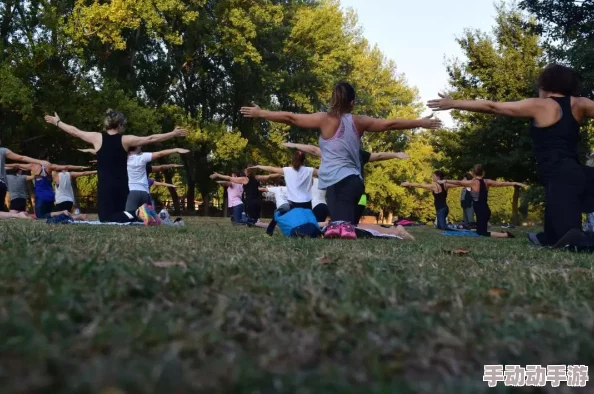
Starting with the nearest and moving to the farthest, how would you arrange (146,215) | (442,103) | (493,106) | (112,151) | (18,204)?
1. (493,106)
2. (442,103)
3. (112,151)
4. (146,215)
5. (18,204)

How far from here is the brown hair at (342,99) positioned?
9.09 meters

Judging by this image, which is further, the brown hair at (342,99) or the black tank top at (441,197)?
the black tank top at (441,197)

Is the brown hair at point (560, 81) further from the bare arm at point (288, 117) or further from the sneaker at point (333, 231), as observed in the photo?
the sneaker at point (333, 231)

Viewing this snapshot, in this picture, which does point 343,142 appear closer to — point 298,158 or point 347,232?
point 347,232

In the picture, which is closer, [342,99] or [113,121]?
[342,99]

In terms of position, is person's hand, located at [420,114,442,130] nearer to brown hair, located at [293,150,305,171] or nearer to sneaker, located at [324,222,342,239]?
sneaker, located at [324,222,342,239]

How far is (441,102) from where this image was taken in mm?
7586

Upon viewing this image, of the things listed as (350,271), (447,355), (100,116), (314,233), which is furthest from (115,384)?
Result: (100,116)

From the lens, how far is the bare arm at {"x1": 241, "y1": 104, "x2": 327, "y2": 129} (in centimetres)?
874

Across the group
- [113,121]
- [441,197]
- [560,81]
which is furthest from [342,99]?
[441,197]

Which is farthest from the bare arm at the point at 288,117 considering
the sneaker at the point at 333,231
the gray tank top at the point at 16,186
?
the gray tank top at the point at 16,186

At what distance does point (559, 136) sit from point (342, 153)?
283 cm

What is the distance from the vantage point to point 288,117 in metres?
8.88

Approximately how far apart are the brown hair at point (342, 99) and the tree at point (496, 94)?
23898mm
